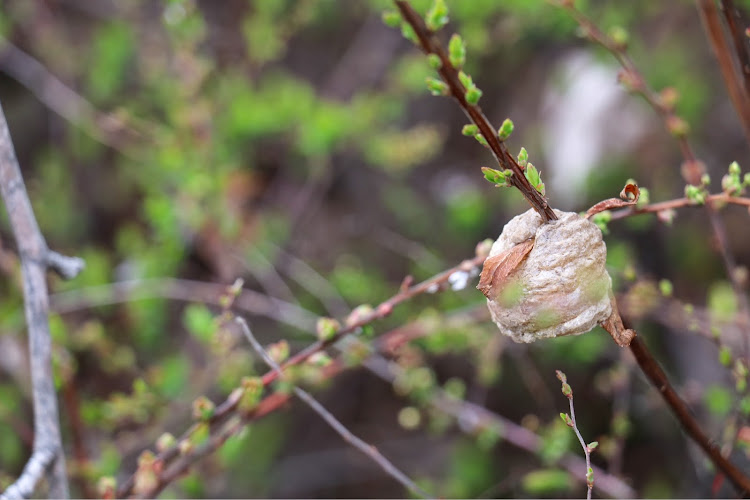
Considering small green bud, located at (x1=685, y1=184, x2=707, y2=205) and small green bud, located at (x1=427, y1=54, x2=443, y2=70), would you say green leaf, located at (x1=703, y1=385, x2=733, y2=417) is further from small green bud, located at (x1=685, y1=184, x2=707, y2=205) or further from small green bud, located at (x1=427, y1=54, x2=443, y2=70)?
small green bud, located at (x1=427, y1=54, x2=443, y2=70)

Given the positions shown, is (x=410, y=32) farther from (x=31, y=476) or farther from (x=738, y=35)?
(x=31, y=476)

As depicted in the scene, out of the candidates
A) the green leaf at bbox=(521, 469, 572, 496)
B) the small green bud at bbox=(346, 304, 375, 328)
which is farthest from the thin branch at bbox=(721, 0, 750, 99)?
the green leaf at bbox=(521, 469, 572, 496)

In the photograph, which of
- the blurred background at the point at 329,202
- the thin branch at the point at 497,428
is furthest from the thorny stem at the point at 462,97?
the blurred background at the point at 329,202

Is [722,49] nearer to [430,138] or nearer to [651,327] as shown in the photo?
[430,138]

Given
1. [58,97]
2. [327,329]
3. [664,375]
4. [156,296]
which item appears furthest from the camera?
[58,97]

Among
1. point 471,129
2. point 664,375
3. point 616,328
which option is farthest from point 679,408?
point 471,129

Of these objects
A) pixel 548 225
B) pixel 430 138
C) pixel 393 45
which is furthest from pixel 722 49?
pixel 393 45
